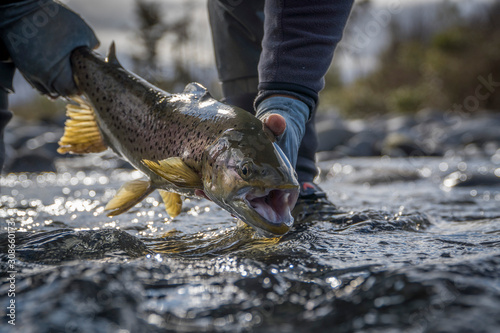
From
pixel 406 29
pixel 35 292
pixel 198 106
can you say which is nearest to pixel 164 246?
pixel 198 106

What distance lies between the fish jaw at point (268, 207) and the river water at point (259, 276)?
0.15 m

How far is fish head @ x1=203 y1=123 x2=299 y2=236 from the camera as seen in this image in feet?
5.98

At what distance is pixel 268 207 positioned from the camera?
1.88 metres

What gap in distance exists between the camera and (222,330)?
1.29 metres

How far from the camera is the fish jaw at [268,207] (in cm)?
180

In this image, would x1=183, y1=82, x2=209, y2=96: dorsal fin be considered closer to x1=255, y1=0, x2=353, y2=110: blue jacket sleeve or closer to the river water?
x1=255, y1=0, x2=353, y2=110: blue jacket sleeve

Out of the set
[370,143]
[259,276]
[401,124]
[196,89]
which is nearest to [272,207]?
[259,276]

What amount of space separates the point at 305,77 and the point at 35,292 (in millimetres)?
1627

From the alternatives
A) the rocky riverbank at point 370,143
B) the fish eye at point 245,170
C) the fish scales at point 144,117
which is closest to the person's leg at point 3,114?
the fish scales at point 144,117

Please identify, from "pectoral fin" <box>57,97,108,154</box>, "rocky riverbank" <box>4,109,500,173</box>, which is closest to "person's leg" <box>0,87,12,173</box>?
"pectoral fin" <box>57,97,108,154</box>

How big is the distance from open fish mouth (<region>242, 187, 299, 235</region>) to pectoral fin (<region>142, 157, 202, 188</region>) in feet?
1.22

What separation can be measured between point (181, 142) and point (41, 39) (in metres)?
1.46

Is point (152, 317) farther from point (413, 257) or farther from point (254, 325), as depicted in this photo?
point (413, 257)

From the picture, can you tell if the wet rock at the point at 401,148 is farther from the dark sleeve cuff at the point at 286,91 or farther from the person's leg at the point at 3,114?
the person's leg at the point at 3,114
